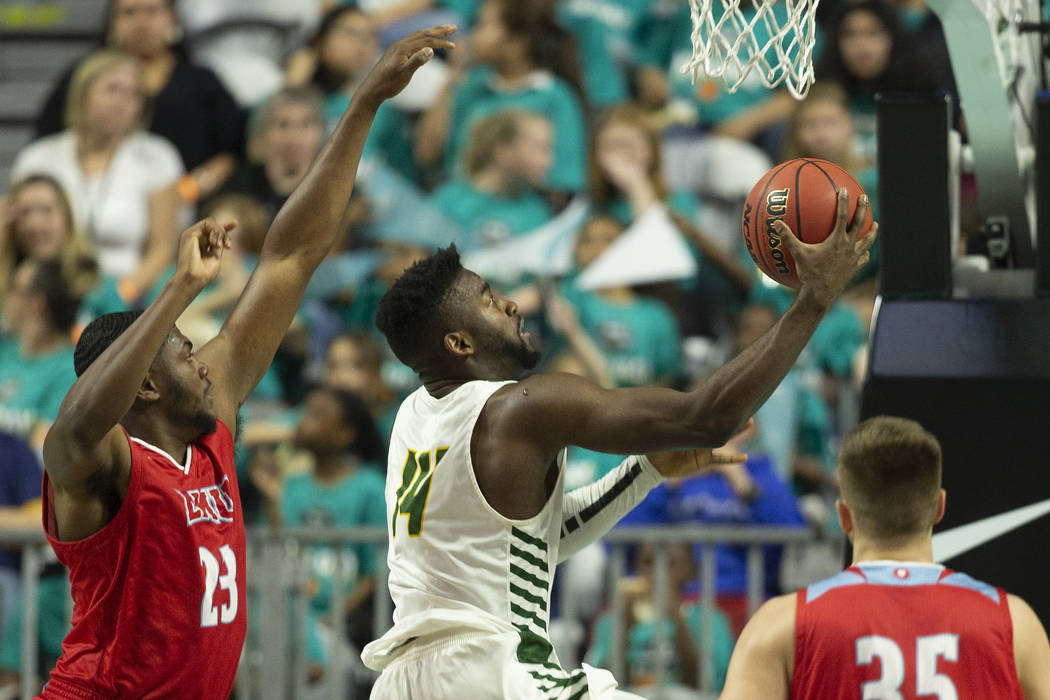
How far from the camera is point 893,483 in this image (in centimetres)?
297

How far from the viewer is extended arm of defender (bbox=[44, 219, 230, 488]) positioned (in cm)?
307

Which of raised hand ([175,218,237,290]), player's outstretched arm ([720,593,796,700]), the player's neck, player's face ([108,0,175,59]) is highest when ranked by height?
player's face ([108,0,175,59])

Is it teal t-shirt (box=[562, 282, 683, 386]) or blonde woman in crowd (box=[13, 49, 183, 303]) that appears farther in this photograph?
blonde woman in crowd (box=[13, 49, 183, 303])

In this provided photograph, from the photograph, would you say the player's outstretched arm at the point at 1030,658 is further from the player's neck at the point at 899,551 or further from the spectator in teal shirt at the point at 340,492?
the spectator in teal shirt at the point at 340,492

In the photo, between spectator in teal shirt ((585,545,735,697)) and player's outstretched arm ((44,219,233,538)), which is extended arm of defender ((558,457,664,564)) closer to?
player's outstretched arm ((44,219,233,538))

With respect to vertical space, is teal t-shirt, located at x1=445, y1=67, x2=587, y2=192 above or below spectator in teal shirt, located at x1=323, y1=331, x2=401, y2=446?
above

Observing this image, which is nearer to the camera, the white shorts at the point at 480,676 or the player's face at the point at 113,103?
the white shorts at the point at 480,676

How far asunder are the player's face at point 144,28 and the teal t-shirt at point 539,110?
2397 millimetres

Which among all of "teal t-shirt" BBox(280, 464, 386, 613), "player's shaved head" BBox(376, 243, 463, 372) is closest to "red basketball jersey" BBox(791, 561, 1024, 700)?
"player's shaved head" BBox(376, 243, 463, 372)

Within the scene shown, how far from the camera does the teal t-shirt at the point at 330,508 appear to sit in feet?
24.4

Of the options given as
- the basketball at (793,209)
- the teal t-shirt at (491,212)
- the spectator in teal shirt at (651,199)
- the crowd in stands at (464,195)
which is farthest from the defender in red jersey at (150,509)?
the teal t-shirt at (491,212)

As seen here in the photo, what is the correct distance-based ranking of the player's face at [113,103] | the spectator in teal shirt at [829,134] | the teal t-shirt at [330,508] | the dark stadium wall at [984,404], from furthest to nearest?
1. the player's face at [113,103]
2. the spectator in teal shirt at [829,134]
3. the teal t-shirt at [330,508]
4. the dark stadium wall at [984,404]

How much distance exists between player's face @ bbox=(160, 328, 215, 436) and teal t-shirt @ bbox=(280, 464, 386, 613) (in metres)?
3.67

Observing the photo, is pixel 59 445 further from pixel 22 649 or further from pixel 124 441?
pixel 22 649
